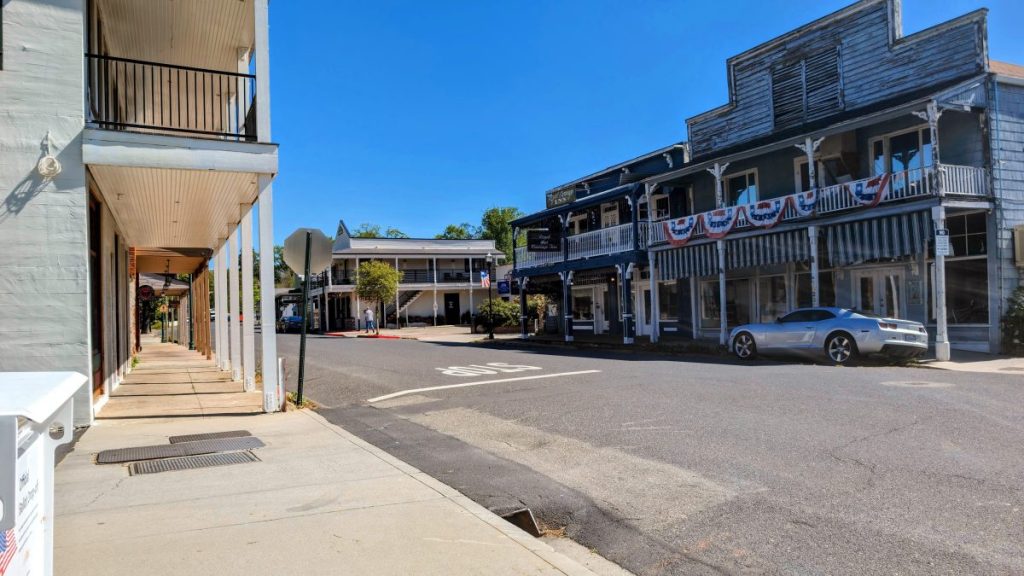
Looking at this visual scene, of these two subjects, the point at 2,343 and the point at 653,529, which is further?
the point at 2,343

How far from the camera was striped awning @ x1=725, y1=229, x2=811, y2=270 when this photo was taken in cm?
1872

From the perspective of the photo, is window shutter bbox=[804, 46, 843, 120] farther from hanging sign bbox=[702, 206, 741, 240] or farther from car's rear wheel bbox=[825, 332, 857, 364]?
car's rear wheel bbox=[825, 332, 857, 364]

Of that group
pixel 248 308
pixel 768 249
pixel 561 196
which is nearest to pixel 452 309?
pixel 561 196

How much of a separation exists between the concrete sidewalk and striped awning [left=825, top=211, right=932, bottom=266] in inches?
546

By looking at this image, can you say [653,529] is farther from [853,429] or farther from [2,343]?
[2,343]

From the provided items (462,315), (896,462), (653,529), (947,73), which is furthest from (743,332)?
(462,315)

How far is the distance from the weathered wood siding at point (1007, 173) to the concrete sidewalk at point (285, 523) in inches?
618

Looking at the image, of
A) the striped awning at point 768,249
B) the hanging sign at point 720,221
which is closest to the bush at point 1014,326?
the striped awning at point 768,249

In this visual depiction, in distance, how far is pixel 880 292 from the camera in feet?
60.6

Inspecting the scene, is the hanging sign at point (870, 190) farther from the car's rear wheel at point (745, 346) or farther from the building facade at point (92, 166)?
the building facade at point (92, 166)

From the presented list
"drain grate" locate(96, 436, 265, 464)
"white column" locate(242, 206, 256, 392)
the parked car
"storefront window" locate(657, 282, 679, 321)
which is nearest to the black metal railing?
"white column" locate(242, 206, 256, 392)

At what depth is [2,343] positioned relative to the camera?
8.00 m

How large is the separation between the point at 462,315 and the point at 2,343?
43.6 metres

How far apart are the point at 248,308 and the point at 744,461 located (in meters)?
8.61
